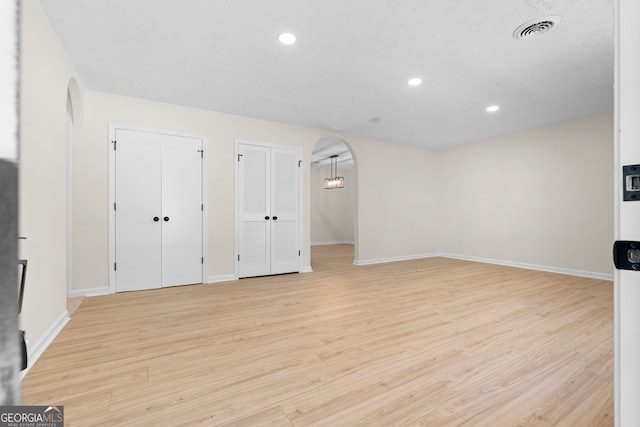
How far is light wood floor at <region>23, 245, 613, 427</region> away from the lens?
1493 millimetres

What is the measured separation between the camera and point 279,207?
16.1 feet

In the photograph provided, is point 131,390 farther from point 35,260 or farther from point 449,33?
point 449,33

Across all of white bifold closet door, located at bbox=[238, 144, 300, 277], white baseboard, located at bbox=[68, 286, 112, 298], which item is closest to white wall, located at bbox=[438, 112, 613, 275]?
white bifold closet door, located at bbox=[238, 144, 300, 277]

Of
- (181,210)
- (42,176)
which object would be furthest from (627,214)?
(181,210)

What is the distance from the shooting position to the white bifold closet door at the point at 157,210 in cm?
378

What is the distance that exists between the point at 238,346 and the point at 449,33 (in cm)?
324

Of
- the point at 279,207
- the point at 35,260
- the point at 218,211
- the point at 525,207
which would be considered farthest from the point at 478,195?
the point at 35,260

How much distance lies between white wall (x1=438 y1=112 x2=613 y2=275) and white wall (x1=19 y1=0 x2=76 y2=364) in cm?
684

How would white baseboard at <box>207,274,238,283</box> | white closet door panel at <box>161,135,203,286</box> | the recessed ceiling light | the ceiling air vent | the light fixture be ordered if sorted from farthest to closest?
the light fixture
white baseboard at <box>207,274,238,283</box>
white closet door panel at <box>161,135,203,286</box>
the recessed ceiling light
the ceiling air vent

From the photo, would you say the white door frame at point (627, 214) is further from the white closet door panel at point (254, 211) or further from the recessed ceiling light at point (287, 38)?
the white closet door panel at point (254, 211)

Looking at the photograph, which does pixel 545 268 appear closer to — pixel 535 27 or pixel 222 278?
pixel 535 27

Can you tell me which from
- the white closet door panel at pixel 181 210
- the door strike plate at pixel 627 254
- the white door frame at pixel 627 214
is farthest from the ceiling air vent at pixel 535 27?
the white closet door panel at pixel 181 210

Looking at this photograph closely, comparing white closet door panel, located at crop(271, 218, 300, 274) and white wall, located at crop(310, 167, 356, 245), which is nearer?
white closet door panel, located at crop(271, 218, 300, 274)

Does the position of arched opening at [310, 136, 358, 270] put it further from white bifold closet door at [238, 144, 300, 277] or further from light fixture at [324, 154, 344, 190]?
white bifold closet door at [238, 144, 300, 277]
